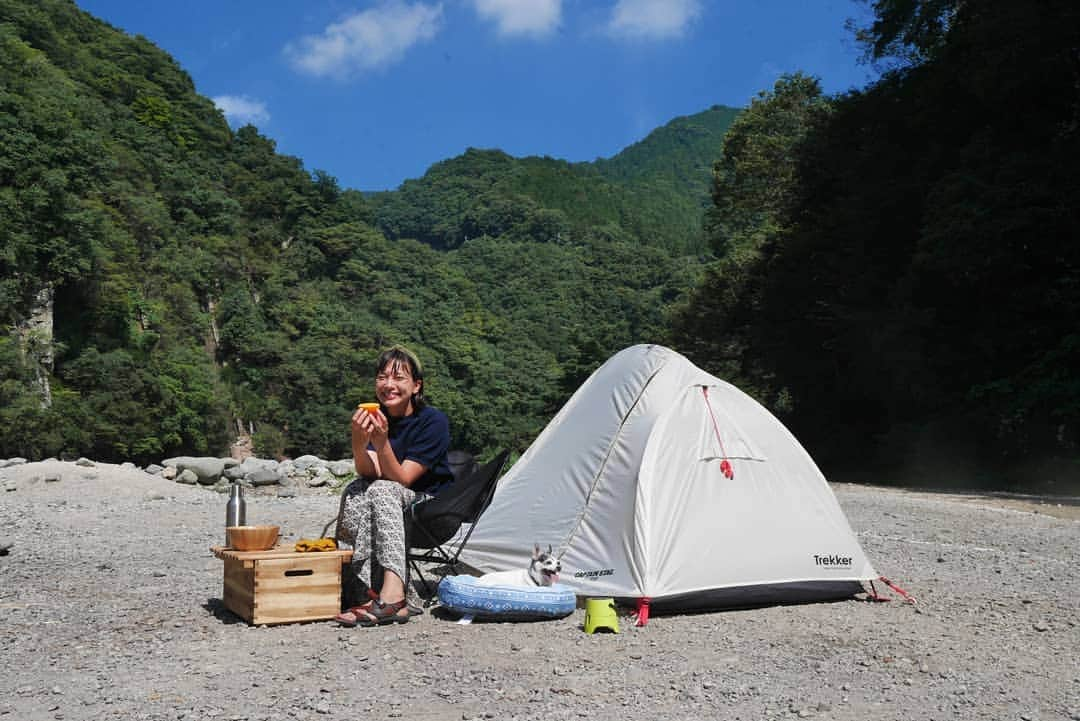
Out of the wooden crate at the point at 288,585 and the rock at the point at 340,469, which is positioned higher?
the wooden crate at the point at 288,585

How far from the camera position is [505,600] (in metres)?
4.56

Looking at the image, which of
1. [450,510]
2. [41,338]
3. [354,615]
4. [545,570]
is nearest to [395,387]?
[450,510]

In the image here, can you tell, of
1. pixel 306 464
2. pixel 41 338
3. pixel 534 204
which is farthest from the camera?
pixel 534 204

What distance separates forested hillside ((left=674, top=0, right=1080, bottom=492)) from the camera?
15938mm

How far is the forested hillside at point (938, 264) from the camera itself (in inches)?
627

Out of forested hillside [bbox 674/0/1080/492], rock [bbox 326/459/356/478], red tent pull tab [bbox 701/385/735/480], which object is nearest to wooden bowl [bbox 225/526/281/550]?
red tent pull tab [bbox 701/385/735/480]

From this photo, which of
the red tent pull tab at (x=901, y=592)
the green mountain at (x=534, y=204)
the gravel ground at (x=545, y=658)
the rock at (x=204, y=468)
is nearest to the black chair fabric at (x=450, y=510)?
the gravel ground at (x=545, y=658)

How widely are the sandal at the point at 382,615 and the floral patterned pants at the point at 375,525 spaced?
154mm

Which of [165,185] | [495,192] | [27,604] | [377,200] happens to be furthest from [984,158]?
[377,200]

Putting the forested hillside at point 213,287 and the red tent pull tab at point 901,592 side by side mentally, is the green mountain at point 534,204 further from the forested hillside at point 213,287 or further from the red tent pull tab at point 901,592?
the red tent pull tab at point 901,592

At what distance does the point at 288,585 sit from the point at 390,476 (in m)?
0.76

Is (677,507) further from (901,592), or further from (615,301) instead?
(615,301)

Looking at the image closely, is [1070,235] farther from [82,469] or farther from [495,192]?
[495,192]

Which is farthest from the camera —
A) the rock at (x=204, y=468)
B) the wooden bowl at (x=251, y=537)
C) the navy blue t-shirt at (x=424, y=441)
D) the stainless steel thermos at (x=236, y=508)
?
the rock at (x=204, y=468)
